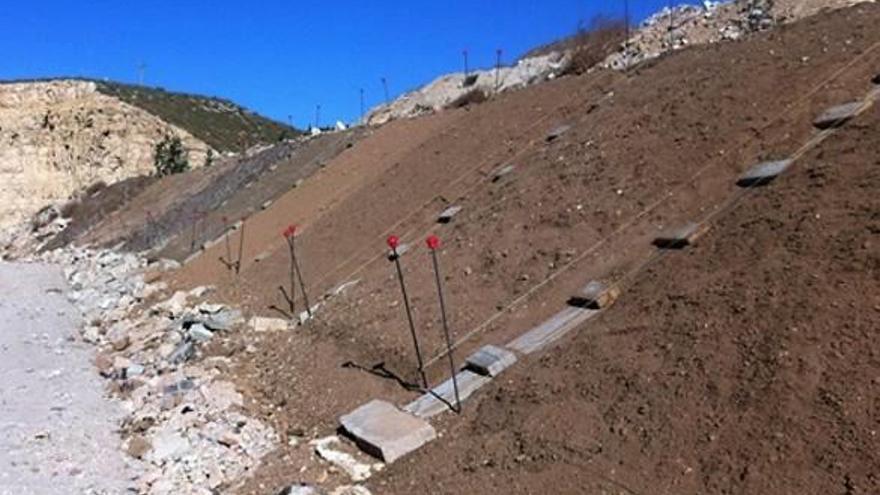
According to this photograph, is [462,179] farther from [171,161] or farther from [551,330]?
Result: [171,161]

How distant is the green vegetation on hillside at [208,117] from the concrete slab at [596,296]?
170 ft

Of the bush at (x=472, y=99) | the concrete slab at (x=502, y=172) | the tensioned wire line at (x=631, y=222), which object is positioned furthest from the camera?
the bush at (x=472, y=99)

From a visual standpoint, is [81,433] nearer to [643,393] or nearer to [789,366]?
[643,393]

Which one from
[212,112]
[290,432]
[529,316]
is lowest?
[290,432]

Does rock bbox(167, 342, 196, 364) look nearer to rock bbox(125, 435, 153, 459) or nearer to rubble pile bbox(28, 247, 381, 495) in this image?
rubble pile bbox(28, 247, 381, 495)

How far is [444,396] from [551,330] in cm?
124

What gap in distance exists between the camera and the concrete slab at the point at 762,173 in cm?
836

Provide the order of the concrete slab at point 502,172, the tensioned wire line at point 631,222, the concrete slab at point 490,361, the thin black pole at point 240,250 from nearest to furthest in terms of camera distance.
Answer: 1. the concrete slab at point 490,361
2. the tensioned wire line at point 631,222
3. the concrete slab at point 502,172
4. the thin black pole at point 240,250

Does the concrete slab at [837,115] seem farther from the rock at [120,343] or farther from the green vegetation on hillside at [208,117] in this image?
the green vegetation on hillside at [208,117]

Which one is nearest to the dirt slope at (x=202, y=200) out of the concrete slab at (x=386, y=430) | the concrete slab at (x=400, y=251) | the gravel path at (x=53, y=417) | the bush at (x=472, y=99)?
the bush at (x=472, y=99)

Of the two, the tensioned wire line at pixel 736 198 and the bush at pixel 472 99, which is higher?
the bush at pixel 472 99

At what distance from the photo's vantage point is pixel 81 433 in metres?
10.2

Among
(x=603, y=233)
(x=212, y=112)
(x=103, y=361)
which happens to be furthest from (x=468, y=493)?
(x=212, y=112)

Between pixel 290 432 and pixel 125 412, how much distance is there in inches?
133
